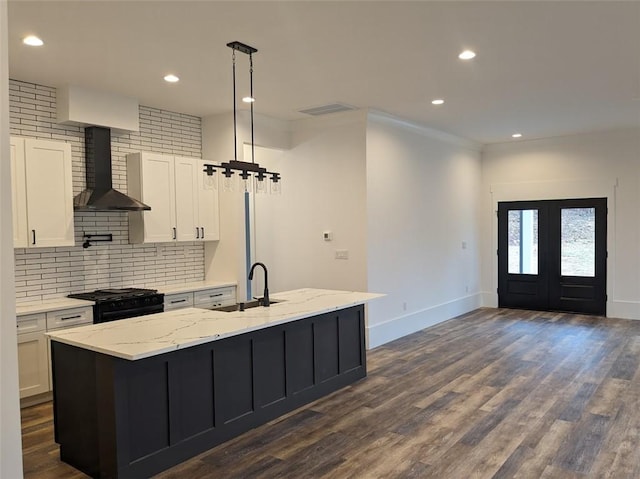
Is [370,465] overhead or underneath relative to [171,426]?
underneath

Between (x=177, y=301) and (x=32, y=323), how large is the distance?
1576 millimetres

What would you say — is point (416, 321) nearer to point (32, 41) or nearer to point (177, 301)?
point (177, 301)

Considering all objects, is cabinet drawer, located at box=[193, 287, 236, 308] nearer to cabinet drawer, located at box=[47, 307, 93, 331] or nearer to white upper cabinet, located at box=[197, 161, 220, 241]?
white upper cabinet, located at box=[197, 161, 220, 241]

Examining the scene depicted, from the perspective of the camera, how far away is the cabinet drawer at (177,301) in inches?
221

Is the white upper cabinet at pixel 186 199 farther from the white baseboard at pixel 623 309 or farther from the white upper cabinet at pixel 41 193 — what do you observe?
the white baseboard at pixel 623 309

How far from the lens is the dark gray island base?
3.07m

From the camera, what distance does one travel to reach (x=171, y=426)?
3.32 metres

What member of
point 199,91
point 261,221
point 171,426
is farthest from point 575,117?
point 171,426

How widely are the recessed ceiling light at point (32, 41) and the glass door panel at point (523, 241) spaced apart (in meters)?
7.94

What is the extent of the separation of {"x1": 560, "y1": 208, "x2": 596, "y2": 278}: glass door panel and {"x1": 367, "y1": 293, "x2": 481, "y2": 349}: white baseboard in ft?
5.69

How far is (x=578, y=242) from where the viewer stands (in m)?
8.56

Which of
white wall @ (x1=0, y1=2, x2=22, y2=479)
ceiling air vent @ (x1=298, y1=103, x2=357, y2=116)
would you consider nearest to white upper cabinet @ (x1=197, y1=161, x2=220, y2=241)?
ceiling air vent @ (x1=298, y1=103, x2=357, y2=116)

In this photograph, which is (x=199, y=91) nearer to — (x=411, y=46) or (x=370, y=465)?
(x=411, y=46)

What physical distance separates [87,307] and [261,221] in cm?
311
